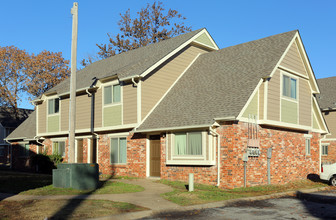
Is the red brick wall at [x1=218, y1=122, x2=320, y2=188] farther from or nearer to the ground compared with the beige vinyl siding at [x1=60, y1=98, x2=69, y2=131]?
nearer to the ground

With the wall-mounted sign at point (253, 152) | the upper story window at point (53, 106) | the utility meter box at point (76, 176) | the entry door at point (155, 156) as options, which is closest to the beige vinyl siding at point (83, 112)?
the upper story window at point (53, 106)

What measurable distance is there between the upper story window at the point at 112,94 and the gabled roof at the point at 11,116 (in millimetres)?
35756

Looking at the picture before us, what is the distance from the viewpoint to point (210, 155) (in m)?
17.1

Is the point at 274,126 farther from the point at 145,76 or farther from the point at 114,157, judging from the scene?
the point at 114,157

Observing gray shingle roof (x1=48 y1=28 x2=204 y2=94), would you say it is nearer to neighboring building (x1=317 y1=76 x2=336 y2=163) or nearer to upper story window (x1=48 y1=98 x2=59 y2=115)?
upper story window (x1=48 y1=98 x2=59 y2=115)

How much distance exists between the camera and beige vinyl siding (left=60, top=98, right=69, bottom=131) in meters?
25.6

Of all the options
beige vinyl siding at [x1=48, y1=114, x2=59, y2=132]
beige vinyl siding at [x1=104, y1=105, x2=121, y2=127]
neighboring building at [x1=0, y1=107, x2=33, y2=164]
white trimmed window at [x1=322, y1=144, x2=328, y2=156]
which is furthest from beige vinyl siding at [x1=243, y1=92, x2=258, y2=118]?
neighboring building at [x1=0, y1=107, x2=33, y2=164]

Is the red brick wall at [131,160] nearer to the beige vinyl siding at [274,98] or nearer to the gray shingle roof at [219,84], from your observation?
the gray shingle roof at [219,84]

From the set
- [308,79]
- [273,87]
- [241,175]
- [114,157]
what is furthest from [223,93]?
[114,157]

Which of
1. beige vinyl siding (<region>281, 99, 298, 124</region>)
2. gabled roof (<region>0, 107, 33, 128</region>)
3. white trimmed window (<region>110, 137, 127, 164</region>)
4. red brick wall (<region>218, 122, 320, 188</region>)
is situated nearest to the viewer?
red brick wall (<region>218, 122, 320, 188</region>)

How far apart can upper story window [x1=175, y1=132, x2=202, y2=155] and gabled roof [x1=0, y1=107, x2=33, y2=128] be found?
41.1 meters

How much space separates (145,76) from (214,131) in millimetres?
5920

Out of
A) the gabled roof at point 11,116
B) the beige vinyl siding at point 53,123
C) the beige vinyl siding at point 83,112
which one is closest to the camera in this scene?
the beige vinyl siding at point 83,112

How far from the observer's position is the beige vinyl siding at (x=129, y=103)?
2064 cm
